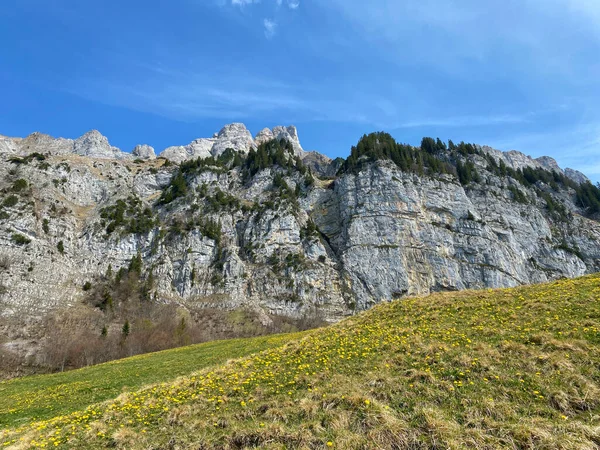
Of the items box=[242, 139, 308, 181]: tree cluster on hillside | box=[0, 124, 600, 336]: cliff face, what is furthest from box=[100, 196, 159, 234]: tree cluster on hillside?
box=[242, 139, 308, 181]: tree cluster on hillside

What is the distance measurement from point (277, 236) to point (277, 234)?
100 centimetres

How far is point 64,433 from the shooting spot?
12.8m

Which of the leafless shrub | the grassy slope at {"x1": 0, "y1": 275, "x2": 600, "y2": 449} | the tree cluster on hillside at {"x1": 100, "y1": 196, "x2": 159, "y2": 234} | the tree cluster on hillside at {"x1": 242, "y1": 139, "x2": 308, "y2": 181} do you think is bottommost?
the grassy slope at {"x1": 0, "y1": 275, "x2": 600, "y2": 449}

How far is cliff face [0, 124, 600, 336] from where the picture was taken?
407ft

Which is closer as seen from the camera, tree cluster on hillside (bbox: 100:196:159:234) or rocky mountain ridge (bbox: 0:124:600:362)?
rocky mountain ridge (bbox: 0:124:600:362)

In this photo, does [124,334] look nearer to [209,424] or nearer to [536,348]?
[209,424]

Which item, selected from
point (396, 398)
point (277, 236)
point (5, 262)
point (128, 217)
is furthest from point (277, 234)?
point (396, 398)

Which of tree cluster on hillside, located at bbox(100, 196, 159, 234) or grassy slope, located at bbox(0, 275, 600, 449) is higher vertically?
tree cluster on hillside, located at bbox(100, 196, 159, 234)

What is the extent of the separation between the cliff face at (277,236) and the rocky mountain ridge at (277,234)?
569 mm

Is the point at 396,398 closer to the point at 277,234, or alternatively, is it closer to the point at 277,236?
the point at 277,236

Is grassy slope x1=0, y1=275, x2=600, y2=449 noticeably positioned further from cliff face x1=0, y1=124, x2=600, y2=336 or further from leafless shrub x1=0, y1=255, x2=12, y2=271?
leafless shrub x1=0, y1=255, x2=12, y2=271

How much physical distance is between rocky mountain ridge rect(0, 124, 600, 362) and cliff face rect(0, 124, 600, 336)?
569 mm

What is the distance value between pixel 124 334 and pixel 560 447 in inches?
3930

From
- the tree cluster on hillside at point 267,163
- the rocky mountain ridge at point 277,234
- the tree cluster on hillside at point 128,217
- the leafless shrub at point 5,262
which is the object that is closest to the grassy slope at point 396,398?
the rocky mountain ridge at point 277,234
